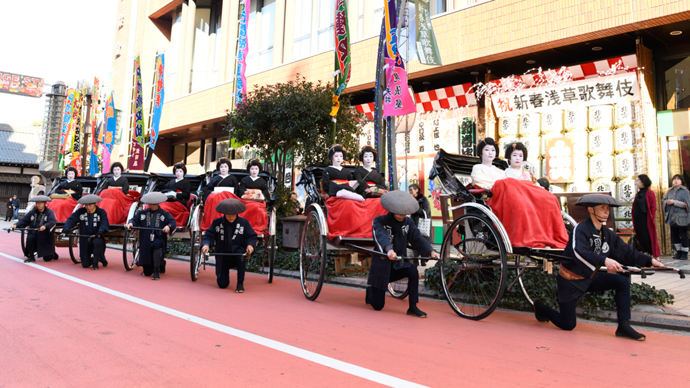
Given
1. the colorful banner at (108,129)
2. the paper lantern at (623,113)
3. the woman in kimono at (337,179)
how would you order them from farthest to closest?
the colorful banner at (108,129)
the paper lantern at (623,113)
the woman in kimono at (337,179)

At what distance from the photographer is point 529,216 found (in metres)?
4.72

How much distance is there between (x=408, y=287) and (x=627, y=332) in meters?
2.15

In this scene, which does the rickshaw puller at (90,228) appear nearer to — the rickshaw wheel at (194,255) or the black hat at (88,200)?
the black hat at (88,200)

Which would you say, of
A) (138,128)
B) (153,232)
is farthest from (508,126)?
(138,128)

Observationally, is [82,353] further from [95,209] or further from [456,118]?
[456,118]

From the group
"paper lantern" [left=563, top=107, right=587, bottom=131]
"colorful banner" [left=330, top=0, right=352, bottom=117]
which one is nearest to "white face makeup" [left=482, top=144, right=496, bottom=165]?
"colorful banner" [left=330, top=0, right=352, bottom=117]

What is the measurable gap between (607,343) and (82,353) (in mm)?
4251

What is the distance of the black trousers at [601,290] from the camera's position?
4.39 m

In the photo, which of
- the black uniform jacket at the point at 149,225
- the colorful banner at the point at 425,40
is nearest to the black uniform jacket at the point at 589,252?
the colorful banner at the point at 425,40

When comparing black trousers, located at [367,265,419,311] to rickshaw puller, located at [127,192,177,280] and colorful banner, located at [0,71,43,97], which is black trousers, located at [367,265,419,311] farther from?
colorful banner, located at [0,71,43,97]

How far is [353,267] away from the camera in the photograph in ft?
21.8

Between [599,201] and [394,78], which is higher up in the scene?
[394,78]

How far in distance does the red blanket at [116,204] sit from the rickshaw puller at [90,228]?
0.25m

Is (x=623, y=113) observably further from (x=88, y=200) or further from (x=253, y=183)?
(x=88, y=200)
